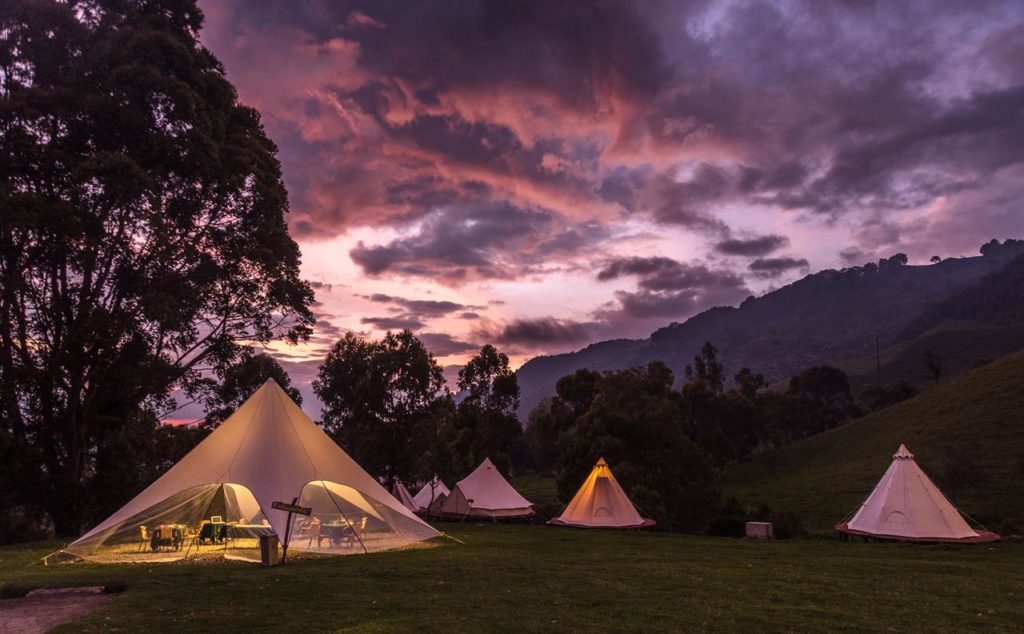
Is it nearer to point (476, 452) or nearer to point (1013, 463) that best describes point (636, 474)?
point (476, 452)

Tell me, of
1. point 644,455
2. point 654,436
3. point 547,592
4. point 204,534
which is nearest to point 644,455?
point 644,455

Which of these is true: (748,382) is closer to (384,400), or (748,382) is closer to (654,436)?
(654,436)

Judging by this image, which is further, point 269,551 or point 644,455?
point 644,455

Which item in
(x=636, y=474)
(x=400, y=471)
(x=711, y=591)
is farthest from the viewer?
(x=400, y=471)

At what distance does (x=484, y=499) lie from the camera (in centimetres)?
3048

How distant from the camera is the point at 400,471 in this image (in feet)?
127

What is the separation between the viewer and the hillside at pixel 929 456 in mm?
38188

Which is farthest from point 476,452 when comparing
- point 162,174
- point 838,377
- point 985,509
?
point 838,377

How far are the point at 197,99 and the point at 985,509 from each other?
1668 inches

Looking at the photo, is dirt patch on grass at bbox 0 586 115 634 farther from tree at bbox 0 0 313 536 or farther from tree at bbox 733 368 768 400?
tree at bbox 733 368 768 400

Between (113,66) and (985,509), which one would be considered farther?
(985,509)

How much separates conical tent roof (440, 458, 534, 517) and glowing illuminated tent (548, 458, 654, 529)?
4435 millimetres

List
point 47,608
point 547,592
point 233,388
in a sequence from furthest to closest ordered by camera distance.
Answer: point 233,388 → point 547,592 → point 47,608

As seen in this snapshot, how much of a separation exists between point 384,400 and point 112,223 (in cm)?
2265
